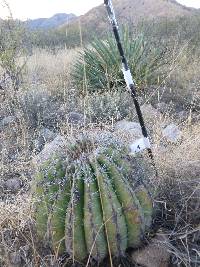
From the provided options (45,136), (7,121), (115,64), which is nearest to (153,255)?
(45,136)

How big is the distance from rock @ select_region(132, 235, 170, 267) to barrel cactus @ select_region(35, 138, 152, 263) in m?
0.07

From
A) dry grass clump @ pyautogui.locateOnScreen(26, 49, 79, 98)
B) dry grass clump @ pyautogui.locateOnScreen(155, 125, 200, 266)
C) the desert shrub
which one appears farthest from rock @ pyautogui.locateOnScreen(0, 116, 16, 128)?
dry grass clump @ pyautogui.locateOnScreen(155, 125, 200, 266)

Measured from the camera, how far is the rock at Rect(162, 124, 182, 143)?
477 cm

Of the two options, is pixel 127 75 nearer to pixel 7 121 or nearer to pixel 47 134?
pixel 47 134

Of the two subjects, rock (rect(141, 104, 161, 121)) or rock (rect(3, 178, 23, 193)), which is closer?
rock (rect(3, 178, 23, 193))

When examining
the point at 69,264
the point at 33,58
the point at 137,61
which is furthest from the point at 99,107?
the point at 33,58

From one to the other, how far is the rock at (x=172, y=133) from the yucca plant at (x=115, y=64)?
2662 millimetres

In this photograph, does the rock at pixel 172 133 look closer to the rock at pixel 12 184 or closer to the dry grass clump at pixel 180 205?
the dry grass clump at pixel 180 205

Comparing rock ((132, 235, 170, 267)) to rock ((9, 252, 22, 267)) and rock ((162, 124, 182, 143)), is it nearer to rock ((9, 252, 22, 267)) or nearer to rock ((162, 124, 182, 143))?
rock ((9, 252, 22, 267))

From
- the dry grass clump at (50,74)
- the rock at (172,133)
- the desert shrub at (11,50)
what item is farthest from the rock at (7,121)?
the rock at (172,133)

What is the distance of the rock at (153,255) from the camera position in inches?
109

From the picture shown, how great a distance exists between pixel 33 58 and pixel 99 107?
7.34m

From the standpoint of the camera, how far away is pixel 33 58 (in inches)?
528

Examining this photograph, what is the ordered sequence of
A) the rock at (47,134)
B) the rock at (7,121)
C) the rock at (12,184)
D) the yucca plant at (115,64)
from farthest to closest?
the yucca plant at (115,64) → the rock at (7,121) → the rock at (47,134) → the rock at (12,184)
